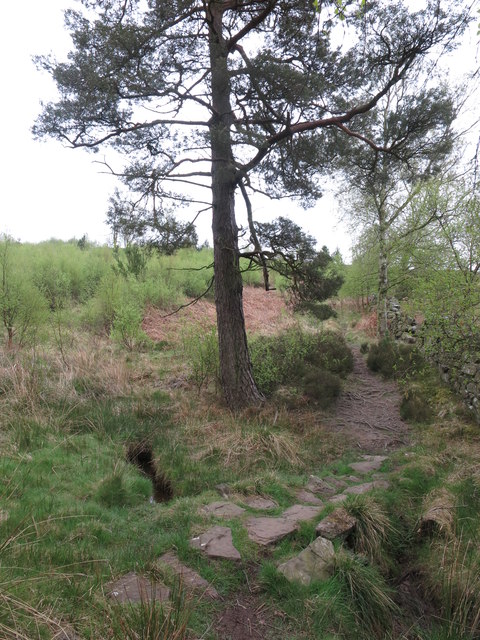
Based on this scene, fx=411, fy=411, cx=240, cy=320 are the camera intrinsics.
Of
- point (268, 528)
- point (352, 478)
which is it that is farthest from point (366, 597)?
point (352, 478)

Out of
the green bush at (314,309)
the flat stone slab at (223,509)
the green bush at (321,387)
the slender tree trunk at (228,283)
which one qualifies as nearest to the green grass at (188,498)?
the flat stone slab at (223,509)

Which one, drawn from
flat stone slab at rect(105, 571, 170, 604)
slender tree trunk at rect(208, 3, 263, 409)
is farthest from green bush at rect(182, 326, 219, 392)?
flat stone slab at rect(105, 571, 170, 604)

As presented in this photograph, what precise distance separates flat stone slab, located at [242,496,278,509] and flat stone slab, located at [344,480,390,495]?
929 mm

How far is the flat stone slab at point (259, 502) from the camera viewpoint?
445cm

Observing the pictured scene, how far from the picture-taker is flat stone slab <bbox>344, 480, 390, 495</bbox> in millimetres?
4754

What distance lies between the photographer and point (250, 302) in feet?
63.2

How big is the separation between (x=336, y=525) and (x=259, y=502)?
1.08 metres

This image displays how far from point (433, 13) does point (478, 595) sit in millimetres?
6753

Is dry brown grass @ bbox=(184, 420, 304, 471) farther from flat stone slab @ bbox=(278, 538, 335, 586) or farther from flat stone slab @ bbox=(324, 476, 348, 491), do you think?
flat stone slab @ bbox=(278, 538, 335, 586)

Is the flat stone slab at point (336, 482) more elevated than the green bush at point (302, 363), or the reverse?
the green bush at point (302, 363)

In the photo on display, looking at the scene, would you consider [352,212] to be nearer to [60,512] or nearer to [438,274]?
[438,274]

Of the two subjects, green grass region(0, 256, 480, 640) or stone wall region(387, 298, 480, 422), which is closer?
green grass region(0, 256, 480, 640)

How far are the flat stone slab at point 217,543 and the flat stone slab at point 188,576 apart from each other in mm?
236

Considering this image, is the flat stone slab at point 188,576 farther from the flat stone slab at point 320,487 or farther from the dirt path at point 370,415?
the dirt path at point 370,415
